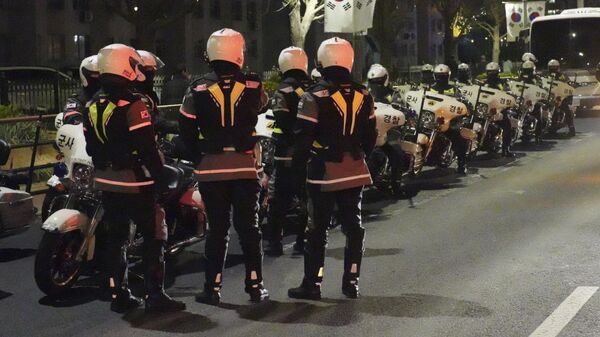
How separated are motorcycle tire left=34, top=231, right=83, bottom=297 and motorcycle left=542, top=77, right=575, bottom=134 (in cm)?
1508

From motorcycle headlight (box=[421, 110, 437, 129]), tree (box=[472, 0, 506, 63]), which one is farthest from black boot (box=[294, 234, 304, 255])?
tree (box=[472, 0, 506, 63])

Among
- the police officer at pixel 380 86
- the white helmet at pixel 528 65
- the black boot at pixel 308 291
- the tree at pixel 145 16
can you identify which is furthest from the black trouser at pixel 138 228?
the tree at pixel 145 16

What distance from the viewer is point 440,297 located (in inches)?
305

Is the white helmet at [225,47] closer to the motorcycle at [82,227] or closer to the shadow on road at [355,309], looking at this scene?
the motorcycle at [82,227]

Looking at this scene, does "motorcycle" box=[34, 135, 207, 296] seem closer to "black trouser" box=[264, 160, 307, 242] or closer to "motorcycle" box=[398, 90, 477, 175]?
"black trouser" box=[264, 160, 307, 242]

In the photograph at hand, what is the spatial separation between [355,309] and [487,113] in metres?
10.5

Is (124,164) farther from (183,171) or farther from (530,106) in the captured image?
(530,106)

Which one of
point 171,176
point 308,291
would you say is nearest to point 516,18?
point 171,176

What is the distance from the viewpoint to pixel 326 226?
7.64 m

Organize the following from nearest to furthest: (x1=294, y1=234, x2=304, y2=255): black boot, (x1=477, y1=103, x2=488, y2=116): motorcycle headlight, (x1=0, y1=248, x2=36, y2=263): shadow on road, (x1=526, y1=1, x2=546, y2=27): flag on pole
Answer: (x1=294, y1=234, x2=304, y2=255): black boot
(x1=0, y1=248, x2=36, y2=263): shadow on road
(x1=477, y1=103, x2=488, y2=116): motorcycle headlight
(x1=526, y1=1, x2=546, y2=27): flag on pole

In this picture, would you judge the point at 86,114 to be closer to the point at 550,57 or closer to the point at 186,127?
the point at 186,127

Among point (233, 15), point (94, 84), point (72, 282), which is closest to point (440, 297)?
point (72, 282)

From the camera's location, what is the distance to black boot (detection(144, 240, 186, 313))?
7.39 m

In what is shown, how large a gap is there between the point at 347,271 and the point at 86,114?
2.14 metres
